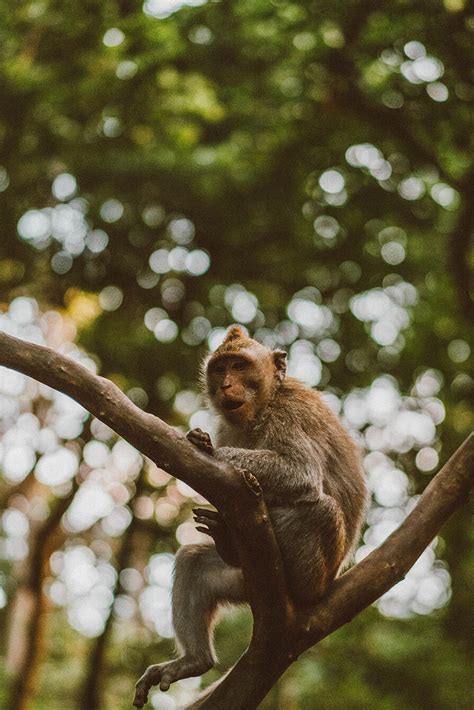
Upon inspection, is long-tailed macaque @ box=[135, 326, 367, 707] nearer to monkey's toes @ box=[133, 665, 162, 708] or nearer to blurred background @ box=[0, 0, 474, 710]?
monkey's toes @ box=[133, 665, 162, 708]

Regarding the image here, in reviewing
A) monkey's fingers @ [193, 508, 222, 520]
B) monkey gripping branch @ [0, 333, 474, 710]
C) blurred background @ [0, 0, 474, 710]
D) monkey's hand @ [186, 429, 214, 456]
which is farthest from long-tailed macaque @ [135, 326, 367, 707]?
blurred background @ [0, 0, 474, 710]

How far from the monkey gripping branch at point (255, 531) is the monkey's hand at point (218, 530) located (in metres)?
0.16

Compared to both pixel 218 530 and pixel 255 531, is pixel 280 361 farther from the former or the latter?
pixel 255 531

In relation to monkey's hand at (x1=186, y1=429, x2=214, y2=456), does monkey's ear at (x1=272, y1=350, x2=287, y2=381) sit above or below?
below

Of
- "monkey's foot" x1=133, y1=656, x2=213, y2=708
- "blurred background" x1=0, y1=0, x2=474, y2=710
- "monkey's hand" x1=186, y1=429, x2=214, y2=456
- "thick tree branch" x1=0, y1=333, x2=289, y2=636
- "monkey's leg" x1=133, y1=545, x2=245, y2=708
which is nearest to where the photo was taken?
"thick tree branch" x1=0, y1=333, x2=289, y2=636

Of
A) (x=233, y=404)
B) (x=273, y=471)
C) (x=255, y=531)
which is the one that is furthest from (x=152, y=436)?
(x=233, y=404)

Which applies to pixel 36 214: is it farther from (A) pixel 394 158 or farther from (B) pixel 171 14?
(A) pixel 394 158

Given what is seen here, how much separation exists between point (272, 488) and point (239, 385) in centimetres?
83

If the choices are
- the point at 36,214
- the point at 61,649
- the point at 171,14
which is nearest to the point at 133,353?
the point at 36,214

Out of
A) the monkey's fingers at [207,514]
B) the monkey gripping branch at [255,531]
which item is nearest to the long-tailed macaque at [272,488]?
the monkey's fingers at [207,514]

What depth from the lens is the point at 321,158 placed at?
34.1ft

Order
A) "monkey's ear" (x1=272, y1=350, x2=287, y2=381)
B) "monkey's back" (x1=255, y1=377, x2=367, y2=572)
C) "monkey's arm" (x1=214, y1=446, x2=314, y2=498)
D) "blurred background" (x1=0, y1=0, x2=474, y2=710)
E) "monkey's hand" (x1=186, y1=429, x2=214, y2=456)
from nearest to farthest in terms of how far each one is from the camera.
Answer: "monkey's hand" (x1=186, y1=429, x2=214, y2=456), "monkey's arm" (x1=214, y1=446, x2=314, y2=498), "monkey's back" (x1=255, y1=377, x2=367, y2=572), "monkey's ear" (x1=272, y1=350, x2=287, y2=381), "blurred background" (x1=0, y1=0, x2=474, y2=710)

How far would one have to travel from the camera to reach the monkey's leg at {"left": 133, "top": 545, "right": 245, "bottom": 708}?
4.89 m

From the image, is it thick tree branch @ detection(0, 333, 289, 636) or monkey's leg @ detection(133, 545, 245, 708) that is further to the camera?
monkey's leg @ detection(133, 545, 245, 708)
